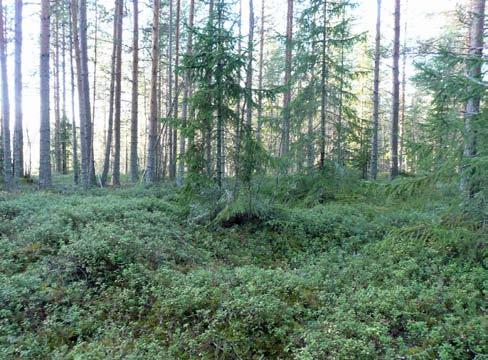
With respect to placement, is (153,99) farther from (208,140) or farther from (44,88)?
(208,140)

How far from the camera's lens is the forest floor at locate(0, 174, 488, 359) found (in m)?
4.15

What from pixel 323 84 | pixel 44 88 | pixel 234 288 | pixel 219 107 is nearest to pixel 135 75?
pixel 44 88

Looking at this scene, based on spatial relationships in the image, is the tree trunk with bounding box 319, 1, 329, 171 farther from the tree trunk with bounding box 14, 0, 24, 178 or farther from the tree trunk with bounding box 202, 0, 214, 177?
the tree trunk with bounding box 14, 0, 24, 178

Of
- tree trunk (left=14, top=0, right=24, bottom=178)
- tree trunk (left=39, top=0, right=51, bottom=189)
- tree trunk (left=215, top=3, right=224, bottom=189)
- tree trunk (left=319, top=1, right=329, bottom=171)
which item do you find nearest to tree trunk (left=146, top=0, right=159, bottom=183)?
tree trunk (left=39, top=0, right=51, bottom=189)

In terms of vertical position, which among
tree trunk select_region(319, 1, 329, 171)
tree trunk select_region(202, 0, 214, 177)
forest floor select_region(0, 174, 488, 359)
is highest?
tree trunk select_region(319, 1, 329, 171)

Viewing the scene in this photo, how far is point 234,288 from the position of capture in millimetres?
5344

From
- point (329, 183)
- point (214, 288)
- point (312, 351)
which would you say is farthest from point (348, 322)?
point (329, 183)

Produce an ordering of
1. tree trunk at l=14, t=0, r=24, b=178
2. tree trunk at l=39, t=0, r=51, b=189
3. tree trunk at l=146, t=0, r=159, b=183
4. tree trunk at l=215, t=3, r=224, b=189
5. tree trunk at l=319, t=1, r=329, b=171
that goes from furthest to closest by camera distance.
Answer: tree trunk at l=146, t=0, r=159, b=183, tree trunk at l=14, t=0, r=24, b=178, tree trunk at l=39, t=0, r=51, b=189, tree trunk at l=319, t=1, r=329, b=171, tree trunk at l=215, t=3, r=224, b=189

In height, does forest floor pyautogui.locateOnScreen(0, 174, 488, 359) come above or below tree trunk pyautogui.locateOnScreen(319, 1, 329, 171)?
below

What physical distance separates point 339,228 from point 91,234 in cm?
538

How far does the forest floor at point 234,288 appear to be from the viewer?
415 centimetres

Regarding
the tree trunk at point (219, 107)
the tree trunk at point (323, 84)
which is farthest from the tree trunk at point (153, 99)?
the tree trunk at point (323, 84)

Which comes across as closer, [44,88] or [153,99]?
[44,88]

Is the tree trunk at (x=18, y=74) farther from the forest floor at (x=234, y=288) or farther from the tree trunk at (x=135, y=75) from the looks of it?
the forest floor at (x=234, y=288)
